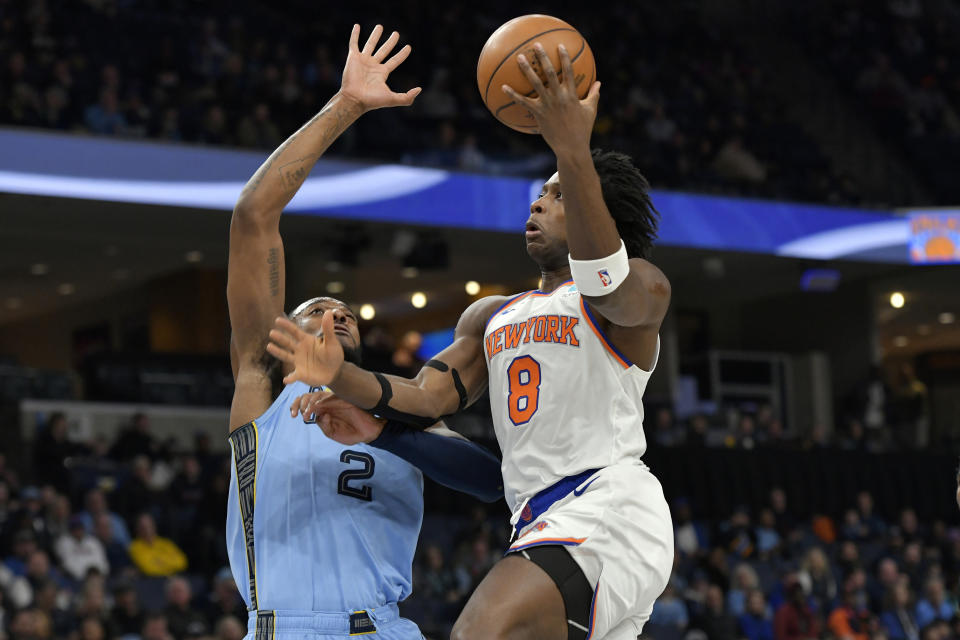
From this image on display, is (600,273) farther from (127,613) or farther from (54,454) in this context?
(54,454)

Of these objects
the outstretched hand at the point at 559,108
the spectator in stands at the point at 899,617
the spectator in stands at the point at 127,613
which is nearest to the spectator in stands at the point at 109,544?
the spectator in stands at the point at 127,613

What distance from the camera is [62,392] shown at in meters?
16.2

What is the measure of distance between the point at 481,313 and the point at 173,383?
41.6ft

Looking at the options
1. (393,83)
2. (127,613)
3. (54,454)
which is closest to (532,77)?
(127,613)

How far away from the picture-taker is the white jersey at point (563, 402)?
154 inches

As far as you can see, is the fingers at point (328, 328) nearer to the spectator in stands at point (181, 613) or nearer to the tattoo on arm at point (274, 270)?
the tattoo on arm at point (274, 270)

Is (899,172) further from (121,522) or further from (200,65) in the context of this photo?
(121,522)

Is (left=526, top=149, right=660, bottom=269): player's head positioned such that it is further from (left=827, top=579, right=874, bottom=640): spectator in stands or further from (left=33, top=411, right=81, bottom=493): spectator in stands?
(left=827, top=579, right=874, bottom=640): spectator in stands

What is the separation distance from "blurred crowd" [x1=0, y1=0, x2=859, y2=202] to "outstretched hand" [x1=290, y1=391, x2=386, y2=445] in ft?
36.6

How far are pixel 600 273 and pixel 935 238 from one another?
16.9 meters

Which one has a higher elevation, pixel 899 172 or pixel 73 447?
pixel 899 172

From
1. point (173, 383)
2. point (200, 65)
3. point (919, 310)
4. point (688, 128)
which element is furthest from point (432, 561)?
point (919, 310)

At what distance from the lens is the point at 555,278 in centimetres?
426

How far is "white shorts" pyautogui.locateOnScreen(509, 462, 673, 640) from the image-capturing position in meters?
3.80
